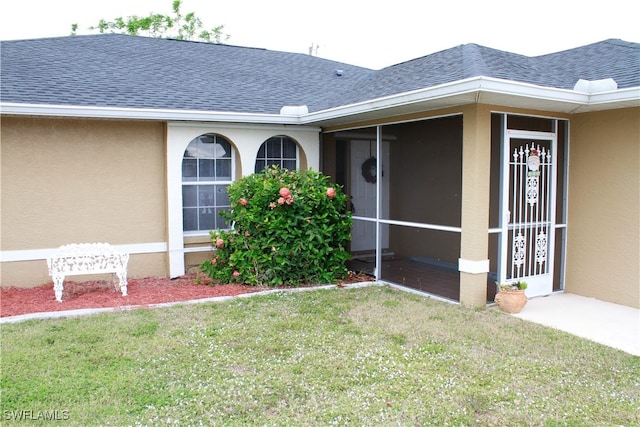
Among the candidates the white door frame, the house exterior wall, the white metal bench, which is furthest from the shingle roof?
the white metal bench

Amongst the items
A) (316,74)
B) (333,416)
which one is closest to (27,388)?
(333,416)

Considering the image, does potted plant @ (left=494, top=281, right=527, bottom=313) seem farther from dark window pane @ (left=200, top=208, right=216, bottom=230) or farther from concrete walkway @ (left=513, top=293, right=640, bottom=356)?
dark window pane @ (left=200, top=208, right=216, bottom=230)

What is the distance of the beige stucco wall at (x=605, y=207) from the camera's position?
6.55m

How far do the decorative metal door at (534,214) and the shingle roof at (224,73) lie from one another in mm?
902

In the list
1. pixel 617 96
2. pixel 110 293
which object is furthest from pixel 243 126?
pixel 617 96

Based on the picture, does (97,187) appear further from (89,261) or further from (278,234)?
(278,234)

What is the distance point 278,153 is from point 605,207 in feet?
18.0

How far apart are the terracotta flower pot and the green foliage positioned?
2574cm

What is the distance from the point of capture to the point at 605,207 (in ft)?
22.6

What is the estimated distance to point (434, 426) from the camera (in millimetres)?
3564

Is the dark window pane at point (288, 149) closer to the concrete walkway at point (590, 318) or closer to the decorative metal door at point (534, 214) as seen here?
the decorative metal door at point (534, 214)

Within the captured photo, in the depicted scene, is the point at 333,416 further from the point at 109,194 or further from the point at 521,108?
the point at 109,194

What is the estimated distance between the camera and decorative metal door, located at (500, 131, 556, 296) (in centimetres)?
690

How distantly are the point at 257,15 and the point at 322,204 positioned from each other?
78.3ft
